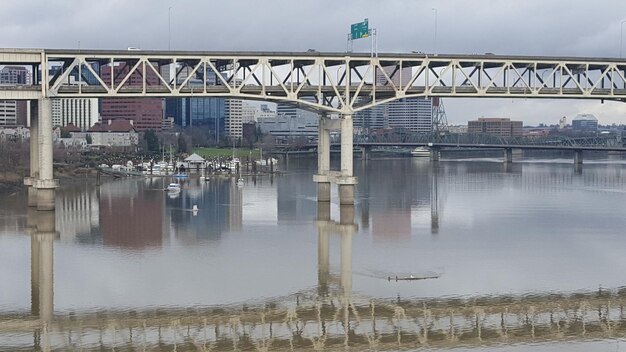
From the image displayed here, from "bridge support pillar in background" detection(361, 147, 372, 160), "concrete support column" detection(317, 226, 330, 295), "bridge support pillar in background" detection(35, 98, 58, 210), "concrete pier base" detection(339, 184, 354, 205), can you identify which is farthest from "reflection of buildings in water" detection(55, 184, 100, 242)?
"bridge support pillar in background" detection(361, 147, 372, 160)

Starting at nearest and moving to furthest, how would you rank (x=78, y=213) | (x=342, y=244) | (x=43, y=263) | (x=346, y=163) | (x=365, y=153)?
(x=43, y=263), (x=342, y=244), (x=78, y=213), (x=346, y=163), (x=365, y=153)

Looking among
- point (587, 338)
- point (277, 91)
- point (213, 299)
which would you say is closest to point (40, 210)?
point (277, 91)

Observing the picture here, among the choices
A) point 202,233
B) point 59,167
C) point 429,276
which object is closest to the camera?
point 429,276

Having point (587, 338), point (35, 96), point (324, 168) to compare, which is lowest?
point (587, 338)

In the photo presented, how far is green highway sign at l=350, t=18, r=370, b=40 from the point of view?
74125 millimetres

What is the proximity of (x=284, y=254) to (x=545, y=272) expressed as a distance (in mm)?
12615

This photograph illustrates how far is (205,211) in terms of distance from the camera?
68938mm

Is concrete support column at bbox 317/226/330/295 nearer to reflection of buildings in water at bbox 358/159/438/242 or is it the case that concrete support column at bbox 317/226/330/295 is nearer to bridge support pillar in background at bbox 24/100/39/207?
reflection of buildings in water at bbox 358/159/438/242

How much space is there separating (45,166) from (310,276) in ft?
93.3

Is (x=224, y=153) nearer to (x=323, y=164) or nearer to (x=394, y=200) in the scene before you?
(x=394, y=200)

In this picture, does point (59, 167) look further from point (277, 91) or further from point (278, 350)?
point (278, 350)

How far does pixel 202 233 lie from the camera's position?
5581cm

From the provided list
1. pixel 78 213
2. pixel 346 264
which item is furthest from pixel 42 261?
pixel 78 213

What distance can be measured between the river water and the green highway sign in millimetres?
13080
